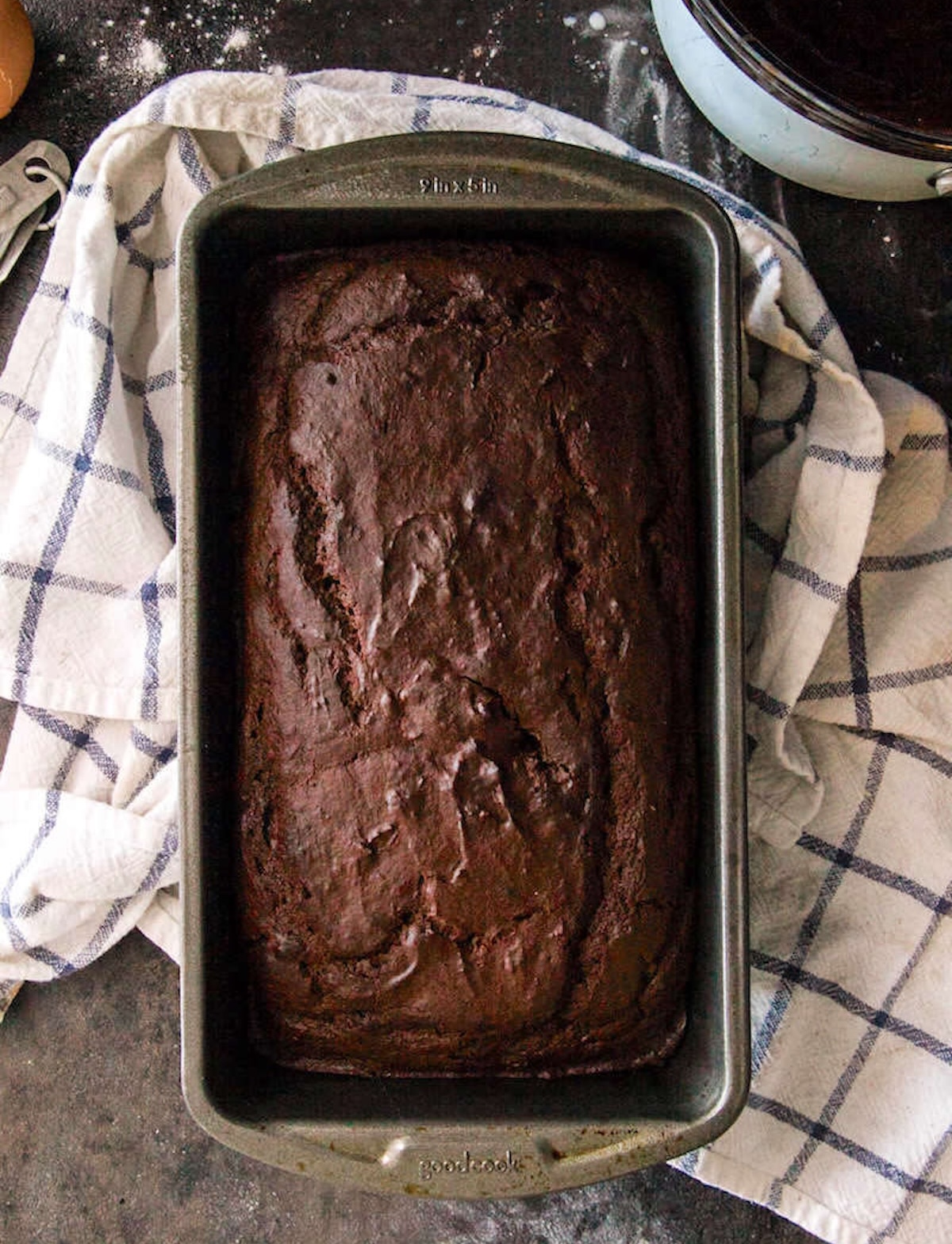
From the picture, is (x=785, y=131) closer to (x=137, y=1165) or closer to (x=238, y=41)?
(x=238, y=41)

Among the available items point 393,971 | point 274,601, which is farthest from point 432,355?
point 393,971

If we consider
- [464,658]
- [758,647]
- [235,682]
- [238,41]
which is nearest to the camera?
[464,658]

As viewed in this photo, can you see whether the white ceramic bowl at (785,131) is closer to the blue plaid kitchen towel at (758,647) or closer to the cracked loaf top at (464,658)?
the blue plaid kitchen towel at (758,647)

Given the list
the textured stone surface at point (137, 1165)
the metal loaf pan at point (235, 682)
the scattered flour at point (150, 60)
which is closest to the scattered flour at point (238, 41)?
the scattered flour at point (150, 60)

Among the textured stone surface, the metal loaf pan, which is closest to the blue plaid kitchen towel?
the textured stone surface

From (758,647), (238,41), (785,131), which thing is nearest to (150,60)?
(238,41)

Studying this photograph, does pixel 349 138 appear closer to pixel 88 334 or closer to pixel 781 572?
pixel 88 334
